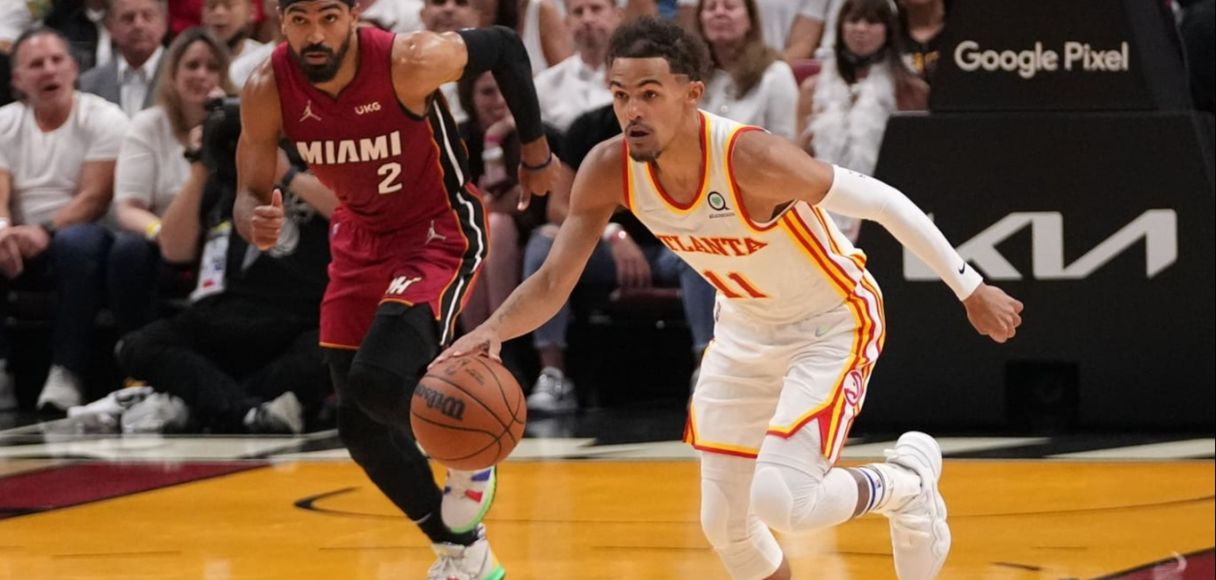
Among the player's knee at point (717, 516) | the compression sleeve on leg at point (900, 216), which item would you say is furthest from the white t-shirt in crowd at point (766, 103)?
the player's knee at point (717, 516)

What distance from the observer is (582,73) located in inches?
336

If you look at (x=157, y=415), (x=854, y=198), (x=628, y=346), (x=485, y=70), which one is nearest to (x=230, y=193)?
(x=157, y=415)

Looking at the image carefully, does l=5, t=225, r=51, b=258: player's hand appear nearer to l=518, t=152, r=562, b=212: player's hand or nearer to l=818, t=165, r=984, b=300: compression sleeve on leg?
l=518, t=152, r=562, b=212: player's hand

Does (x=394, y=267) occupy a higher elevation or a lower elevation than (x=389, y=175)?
lower

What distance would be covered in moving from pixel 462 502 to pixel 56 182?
4151 millimetres

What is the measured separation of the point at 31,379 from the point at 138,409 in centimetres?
125

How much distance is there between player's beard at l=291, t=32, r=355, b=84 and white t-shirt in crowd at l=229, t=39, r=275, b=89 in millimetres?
3617

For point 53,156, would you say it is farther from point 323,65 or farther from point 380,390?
point 380,390

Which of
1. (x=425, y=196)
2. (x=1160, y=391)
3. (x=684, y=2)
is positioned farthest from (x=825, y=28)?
(x=425, y=196)

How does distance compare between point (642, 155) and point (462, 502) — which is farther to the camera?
point (462, 502)

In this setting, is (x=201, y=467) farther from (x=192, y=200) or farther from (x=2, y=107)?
(x=2, y=107)

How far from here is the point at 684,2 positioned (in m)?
9.20

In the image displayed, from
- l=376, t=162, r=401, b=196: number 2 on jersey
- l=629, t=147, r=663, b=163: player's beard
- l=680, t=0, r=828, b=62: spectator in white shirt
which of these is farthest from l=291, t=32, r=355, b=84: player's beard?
l=680, t=0, r=828, b=62: spectator in white shirt

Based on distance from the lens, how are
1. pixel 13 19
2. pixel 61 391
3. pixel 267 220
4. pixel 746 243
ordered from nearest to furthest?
pixel 746 243 < pixel 267 220 < pixel 61 391 < pixel 13 19
